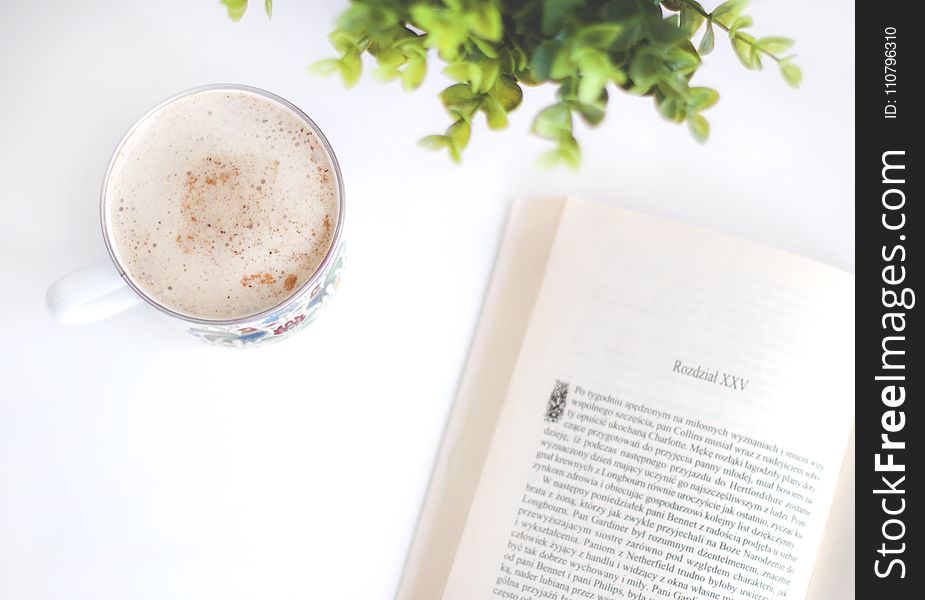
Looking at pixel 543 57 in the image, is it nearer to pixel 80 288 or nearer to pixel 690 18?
pixel 690 18

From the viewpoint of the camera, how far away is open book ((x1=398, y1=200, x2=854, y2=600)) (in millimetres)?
606

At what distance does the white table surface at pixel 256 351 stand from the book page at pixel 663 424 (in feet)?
0.17

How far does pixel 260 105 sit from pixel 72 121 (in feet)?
0.71

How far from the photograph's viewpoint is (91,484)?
0.62m

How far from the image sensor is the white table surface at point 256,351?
2.03 feet

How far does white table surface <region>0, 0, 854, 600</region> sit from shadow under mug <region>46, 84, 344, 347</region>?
0.30 ft

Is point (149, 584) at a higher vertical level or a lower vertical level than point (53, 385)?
lower

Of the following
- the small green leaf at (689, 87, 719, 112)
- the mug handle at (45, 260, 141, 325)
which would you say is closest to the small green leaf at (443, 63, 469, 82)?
the small green leaf at (689, 87, 719, 112)

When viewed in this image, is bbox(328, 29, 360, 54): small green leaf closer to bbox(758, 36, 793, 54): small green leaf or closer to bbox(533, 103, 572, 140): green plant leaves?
bbox(533, 103, 572, 140): green plant leaves

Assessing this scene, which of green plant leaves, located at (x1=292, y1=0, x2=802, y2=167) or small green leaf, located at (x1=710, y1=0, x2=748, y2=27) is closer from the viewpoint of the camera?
green plant leaves, located at (x1=292, y1=0, x2=802, y2=167)

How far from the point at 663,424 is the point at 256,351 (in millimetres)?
327

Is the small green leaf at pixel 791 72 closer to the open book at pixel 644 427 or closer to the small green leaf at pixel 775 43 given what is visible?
the small green leaf at pixel 775 43

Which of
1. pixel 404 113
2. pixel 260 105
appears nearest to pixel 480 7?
pixel 260 105

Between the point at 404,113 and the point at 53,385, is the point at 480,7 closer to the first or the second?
the point at 404,113
